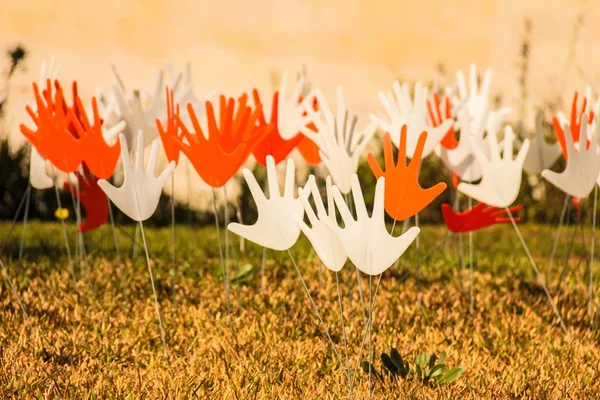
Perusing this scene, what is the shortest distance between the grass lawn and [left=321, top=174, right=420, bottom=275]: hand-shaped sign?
0.59m

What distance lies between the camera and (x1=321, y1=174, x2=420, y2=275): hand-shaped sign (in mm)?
1851

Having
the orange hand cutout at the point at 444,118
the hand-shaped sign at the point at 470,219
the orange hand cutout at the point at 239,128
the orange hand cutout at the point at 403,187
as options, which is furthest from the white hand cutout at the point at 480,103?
the orange hand cutout at the point at 403,187

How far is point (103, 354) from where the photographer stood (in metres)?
2.76

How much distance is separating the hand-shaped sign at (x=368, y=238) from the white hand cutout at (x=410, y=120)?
133 cm

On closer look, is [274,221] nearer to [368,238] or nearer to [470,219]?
[368,238]

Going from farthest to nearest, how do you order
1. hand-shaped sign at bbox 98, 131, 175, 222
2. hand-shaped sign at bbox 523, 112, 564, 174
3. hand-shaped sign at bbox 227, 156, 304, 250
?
1. hand-shaped sign at bbox 523, 112, 564, 174
2. hand-shaped sign at bbox 98, 131, 175, 222
3. hand-shaped sign at bbox 227, 156, 304, 250

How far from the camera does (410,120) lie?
3.25 m

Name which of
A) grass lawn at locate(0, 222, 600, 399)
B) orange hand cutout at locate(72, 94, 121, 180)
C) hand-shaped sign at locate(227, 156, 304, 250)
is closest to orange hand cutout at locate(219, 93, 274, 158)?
orange hand cutout at locate(72, 94, 121, 180)

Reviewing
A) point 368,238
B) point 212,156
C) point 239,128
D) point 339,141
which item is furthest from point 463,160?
point 368,238

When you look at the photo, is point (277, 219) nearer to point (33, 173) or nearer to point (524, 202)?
point (33, 173)

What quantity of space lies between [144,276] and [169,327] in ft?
2.33

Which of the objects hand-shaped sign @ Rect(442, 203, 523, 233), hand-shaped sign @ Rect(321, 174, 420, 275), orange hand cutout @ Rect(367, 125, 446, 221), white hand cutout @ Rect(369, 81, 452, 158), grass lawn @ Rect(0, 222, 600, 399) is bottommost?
grass lawn @ Rect(0, 222, 600, 399)

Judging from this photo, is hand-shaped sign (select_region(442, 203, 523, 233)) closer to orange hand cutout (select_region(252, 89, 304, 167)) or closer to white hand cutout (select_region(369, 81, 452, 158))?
white hand cutout (select_region(369, 81, 452, 158))

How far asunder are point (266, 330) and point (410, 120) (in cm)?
106
